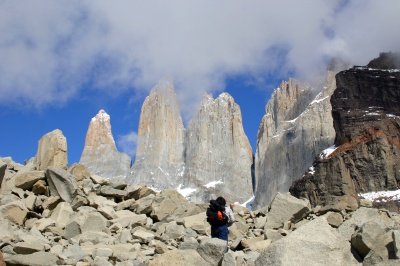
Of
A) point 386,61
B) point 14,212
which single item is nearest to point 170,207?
point 14,212

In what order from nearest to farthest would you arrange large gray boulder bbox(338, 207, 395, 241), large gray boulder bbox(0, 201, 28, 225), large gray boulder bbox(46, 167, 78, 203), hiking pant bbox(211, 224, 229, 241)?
large gray boulder bbox(338, 207, 395, 241)
hiking pant bbox(211, 224, 229, 241)
large gray boulder bbox(0, 201, 28, 225)
large gray boulder bbox(46, 167, 78, 203)

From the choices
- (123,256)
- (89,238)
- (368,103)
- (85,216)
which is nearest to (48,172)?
(85,216)

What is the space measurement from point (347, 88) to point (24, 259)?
15962cm

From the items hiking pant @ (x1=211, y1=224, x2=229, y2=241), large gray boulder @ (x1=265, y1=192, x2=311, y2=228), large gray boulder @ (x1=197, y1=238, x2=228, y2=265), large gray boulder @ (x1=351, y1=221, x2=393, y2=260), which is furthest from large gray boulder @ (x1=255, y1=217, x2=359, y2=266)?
large gray boulder @ (x1=265, y1=192, x2=311, y2=228)

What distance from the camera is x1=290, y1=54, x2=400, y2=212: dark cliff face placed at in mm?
131750

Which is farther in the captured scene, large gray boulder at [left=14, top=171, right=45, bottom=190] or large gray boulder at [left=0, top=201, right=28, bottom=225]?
large gray boulder at [left=14, top=171, right=45, bottom=190]

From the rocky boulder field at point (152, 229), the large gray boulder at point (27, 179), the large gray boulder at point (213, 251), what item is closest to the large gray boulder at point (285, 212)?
the rocky boulder field at point (152, 229)

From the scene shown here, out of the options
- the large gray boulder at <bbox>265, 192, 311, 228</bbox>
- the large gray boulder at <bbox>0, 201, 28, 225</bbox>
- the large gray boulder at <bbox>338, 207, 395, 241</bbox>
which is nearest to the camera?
the large gray boulder at <bbox>338, 207, 395, 241</bbox>

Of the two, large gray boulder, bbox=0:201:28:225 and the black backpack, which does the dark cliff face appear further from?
large gray boulder, bbox=0:201:28:225

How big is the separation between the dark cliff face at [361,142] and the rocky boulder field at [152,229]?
105 meters

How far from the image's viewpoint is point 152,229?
56.4 feet

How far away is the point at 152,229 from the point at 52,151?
302 inches

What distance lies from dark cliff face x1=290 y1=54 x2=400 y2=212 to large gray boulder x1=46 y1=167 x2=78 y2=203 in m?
107

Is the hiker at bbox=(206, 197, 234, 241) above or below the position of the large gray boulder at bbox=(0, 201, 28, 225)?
below
